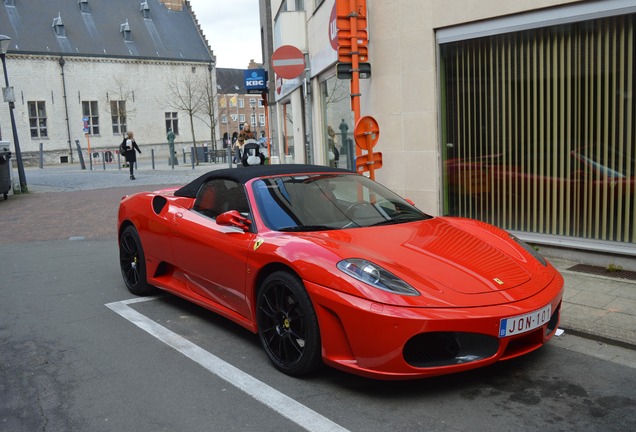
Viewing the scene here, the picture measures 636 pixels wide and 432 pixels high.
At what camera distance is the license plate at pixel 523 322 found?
11.3ft

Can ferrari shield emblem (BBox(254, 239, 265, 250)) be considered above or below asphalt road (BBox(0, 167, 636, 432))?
above

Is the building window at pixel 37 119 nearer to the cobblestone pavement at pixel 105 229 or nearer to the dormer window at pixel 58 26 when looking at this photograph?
the dormer window at pixel 58 26

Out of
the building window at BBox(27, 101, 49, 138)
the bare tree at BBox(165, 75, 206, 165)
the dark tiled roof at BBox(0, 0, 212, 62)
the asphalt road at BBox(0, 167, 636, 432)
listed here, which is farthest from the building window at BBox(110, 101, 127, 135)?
the asphalt road at BBox(0, 167, 636, 432)

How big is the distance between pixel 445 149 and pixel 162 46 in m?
53.6

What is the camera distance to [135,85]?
5559cm

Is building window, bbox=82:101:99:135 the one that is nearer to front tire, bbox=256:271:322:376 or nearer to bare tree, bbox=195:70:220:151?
bare tree, bbox=195:70:220:151

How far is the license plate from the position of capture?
3.44 metres

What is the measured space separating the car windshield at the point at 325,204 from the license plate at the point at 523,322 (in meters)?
1.33

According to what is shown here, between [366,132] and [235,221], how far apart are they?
12.8ft

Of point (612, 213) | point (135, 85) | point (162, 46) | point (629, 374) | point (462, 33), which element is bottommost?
point (629, 374)

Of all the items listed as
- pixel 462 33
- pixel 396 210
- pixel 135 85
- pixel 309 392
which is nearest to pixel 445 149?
pixel 462 33

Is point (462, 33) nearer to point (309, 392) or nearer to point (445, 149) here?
point (445, 149)

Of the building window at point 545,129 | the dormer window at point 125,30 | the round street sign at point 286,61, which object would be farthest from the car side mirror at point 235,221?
the dormer window at point 125,30

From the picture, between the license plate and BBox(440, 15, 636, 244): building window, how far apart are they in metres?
3.43
